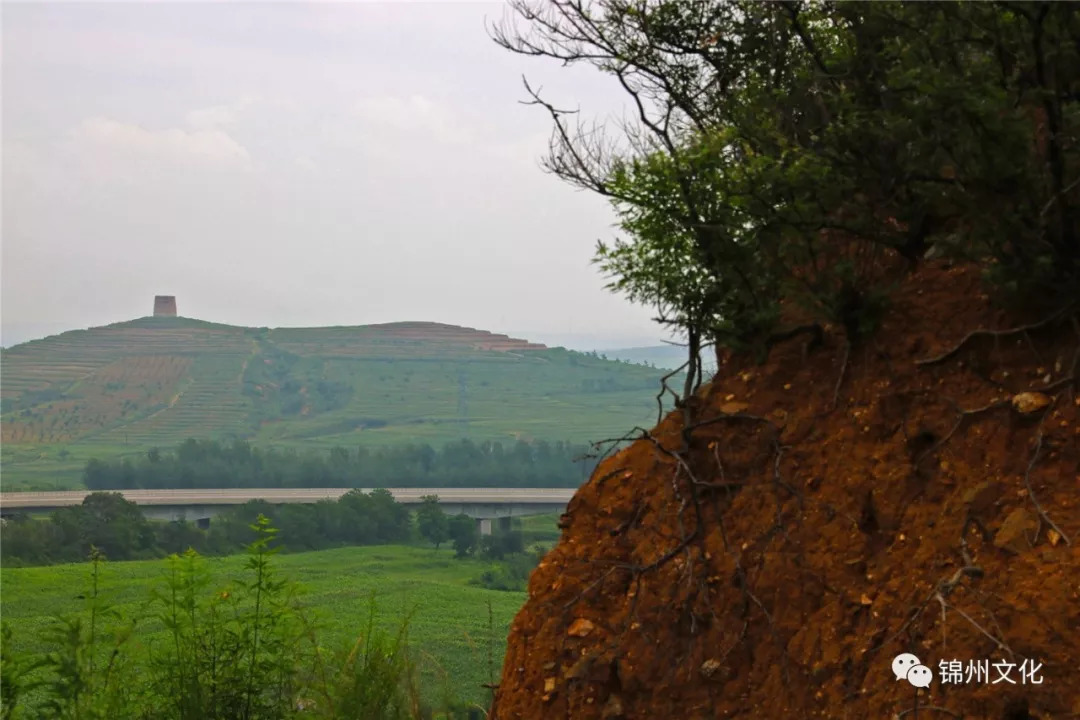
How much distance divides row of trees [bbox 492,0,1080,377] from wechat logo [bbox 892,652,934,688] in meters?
1.87

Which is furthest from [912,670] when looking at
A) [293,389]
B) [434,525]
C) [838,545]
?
[293,389]

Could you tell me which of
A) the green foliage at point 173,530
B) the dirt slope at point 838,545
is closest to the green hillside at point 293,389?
the green foliage at point 173,530

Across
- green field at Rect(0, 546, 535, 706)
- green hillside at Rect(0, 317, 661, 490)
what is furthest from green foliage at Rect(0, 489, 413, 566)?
green hillside at Rect(0, 317, 661, 490)

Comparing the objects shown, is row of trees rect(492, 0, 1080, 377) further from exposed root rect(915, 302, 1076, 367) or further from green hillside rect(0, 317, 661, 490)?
green hillside rect(0, 317, 661, 490)

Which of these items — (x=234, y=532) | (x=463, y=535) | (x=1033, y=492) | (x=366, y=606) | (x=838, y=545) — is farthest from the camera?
(x=234, y=532)

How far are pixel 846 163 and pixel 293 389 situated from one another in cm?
12710

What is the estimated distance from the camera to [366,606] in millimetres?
11969

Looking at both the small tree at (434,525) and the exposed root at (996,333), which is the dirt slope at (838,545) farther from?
the small tree at (434,525)

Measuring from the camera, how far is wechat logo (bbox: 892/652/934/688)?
14.4 ft

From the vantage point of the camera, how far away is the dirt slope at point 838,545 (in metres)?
4.43

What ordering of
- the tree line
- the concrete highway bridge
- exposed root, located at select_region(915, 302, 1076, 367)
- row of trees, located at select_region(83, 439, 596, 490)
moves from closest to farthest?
exposed root, located at select_region(915, 302, 1076, 367) → the tree line → the concrete highway bridge → row of trees, located at select_region(83, 439, 596, 490)

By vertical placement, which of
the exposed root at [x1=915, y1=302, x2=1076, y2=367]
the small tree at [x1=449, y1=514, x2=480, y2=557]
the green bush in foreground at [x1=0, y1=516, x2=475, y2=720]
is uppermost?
the exposed root at [x1=915, y1=302, x2=1076, y2=367]

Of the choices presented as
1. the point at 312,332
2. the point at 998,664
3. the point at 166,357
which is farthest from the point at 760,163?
the point at 312,332

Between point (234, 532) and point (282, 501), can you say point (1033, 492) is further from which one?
point (282, 501)
